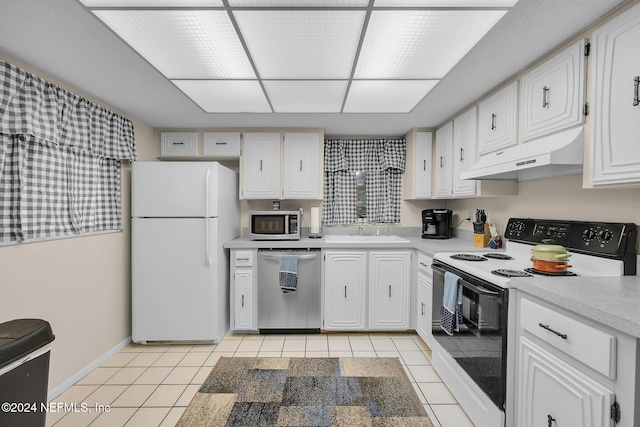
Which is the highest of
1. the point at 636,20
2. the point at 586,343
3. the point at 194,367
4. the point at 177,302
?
the point at 636,20

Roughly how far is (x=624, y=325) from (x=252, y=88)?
7.71 feet

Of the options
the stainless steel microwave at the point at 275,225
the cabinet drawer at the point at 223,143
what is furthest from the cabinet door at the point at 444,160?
the cabinet drawer at the point at 223,143

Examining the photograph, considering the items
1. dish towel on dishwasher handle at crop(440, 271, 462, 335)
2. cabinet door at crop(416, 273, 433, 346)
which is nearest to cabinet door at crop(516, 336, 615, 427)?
dish towel on dishwasher handle at crop(440, 271, 462, 335)

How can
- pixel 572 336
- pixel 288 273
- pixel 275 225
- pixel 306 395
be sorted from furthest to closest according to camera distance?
1. pixel 275 225
2. pixel 288 273
3. pixel 306 395
4. pixel 572 336

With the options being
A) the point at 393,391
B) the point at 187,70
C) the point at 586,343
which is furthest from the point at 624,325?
the point at 187,70

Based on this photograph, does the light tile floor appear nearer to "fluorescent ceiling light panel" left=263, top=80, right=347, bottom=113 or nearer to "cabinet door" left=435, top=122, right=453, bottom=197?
"cabinet door" left=435, top=122, right=453, bottom=197

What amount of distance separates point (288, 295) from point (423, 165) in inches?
81.2

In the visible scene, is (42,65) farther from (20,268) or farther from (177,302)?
(177,302)

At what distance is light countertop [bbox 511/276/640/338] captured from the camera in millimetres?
981

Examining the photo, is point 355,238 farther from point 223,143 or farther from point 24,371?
point 24,371

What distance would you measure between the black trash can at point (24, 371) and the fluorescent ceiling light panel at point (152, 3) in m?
1.47

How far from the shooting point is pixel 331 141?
371 centimetres

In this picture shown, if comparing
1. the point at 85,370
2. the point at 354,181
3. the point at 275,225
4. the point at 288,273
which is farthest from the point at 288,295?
the point at 85,370

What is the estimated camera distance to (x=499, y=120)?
2.23m
